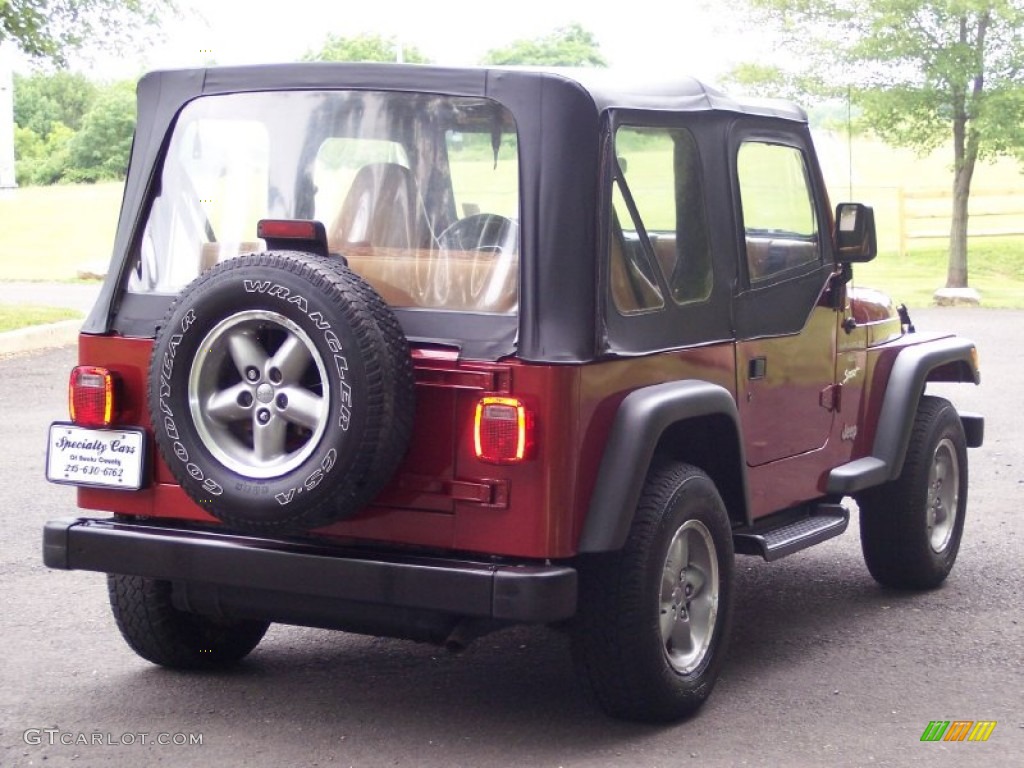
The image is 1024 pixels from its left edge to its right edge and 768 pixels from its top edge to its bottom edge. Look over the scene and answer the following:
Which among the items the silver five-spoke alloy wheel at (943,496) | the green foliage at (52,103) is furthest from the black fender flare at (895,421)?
the green foliage at (52,103)

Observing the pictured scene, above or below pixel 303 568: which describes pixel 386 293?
above

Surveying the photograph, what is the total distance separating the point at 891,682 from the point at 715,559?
841 mm

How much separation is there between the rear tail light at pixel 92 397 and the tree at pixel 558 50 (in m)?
75.9

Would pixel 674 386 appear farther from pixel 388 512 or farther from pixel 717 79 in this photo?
pixel 717 79

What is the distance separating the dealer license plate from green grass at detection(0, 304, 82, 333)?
37.9ft

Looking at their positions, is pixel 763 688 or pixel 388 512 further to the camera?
pixel 763 688

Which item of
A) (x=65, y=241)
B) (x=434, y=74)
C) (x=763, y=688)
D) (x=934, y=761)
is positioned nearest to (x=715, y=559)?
(x=763, y=688)

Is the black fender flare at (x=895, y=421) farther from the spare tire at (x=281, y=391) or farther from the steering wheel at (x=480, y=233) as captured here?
the spare tire at (x=281, y=391)

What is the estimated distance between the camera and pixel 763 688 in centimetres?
531

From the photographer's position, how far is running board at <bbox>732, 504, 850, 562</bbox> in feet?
17.9

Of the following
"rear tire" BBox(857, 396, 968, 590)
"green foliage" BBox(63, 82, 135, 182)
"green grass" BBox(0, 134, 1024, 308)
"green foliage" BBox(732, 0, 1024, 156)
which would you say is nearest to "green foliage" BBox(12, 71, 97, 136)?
"green foliage" BBox(63, 82, 135, 182)

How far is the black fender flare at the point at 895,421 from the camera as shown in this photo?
607cm

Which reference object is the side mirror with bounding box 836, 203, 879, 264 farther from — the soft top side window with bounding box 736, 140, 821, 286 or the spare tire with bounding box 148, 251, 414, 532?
the spare tire with bounding box 148, 251, 414, 532

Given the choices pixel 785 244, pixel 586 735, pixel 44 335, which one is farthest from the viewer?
pixel 44 335
